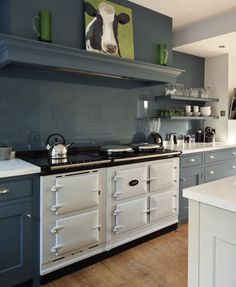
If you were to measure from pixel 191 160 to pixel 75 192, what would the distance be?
1641 mm

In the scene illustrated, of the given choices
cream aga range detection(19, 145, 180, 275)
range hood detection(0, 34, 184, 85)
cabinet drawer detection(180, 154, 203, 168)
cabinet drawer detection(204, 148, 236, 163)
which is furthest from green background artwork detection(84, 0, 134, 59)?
cabinet drawer detection(204, 148, 236, 163)

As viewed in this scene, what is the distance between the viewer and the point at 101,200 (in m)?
2.29

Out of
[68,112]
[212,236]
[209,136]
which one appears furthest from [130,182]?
[209,136]

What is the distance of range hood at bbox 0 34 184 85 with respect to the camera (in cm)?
197

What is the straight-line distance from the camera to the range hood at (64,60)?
197cm

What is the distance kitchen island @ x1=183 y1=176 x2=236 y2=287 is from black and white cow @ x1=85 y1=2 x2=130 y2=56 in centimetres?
179

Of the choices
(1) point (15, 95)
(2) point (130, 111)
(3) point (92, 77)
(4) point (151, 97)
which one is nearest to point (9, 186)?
(1) point (15, 95)

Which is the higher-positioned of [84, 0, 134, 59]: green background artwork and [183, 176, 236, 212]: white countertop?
[84, 0, 134, 59]: green background artwork

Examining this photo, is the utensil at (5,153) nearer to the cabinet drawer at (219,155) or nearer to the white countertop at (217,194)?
the white countertop at (217,194)

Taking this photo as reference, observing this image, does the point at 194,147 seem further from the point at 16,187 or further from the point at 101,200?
the point at 16,187

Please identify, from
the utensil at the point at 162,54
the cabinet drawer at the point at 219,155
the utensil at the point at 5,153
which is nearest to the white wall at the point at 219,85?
the cabinet drawer at the point at 219,155

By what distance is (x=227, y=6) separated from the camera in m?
2.97

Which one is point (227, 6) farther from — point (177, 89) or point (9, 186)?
point (9, 186)

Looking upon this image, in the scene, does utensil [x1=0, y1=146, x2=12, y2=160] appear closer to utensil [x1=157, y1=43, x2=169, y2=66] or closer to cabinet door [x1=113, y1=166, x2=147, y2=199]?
cabinet door [x1=113, y1=166, x2=147, y2=199]
